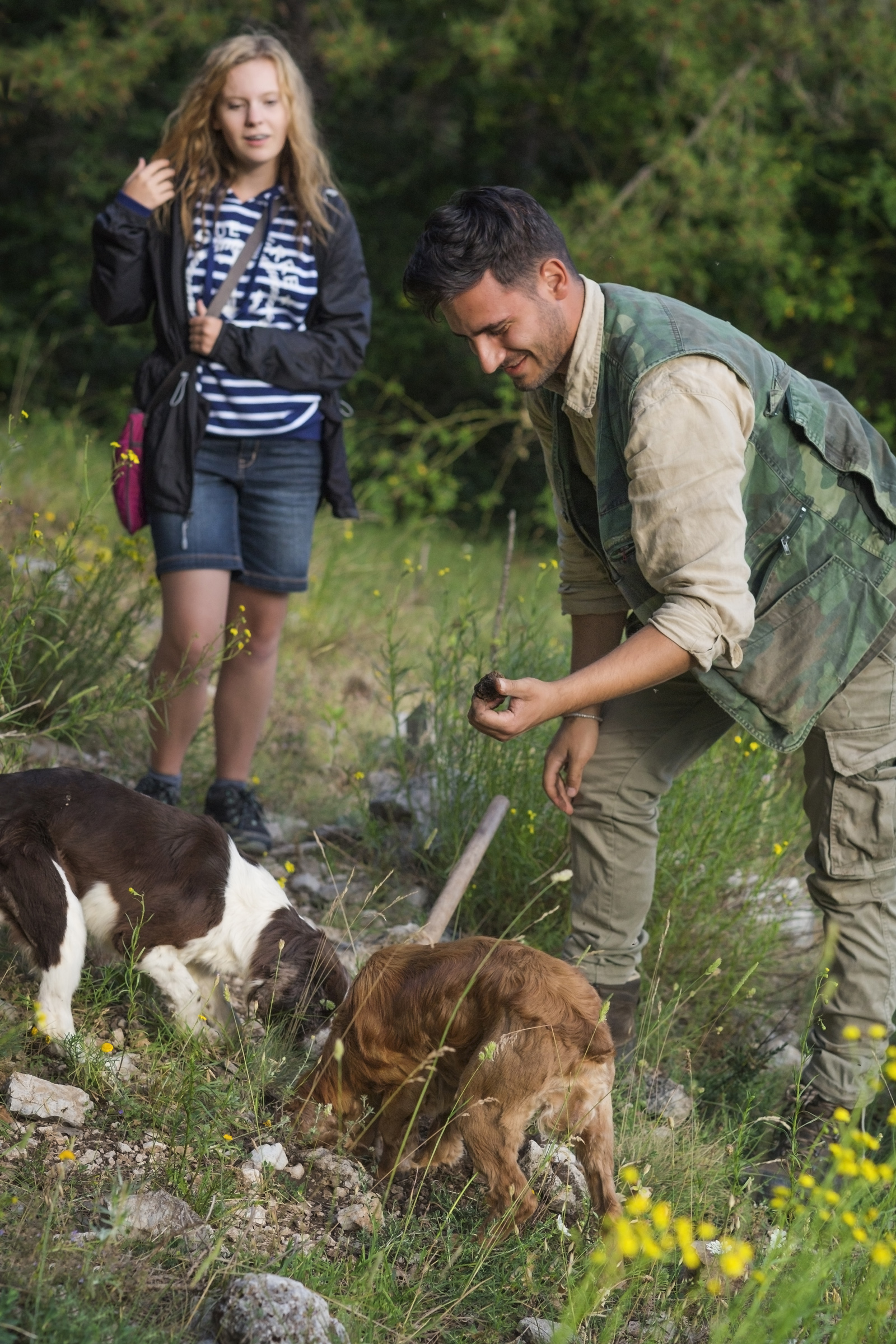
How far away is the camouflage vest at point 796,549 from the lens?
2.80 metres

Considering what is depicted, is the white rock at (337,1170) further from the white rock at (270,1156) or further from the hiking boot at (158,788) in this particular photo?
the hiking boot at (158,788)

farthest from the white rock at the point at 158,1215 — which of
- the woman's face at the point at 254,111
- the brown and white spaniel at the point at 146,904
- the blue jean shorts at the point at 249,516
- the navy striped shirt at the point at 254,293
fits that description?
→ the woman's face at the point at 254,111

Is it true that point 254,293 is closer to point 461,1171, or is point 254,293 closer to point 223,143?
point 223,143

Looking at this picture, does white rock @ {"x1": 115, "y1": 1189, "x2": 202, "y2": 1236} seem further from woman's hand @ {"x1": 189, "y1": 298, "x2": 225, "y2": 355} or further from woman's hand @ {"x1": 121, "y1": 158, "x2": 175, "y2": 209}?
woman's hand @ {"x1": 121, "y1": 158, "x2": 175, "y2": 209}

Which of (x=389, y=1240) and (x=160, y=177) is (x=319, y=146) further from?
(x=389, y=1240)

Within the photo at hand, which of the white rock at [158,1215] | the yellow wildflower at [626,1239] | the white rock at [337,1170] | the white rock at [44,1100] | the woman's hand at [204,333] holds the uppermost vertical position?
the woman's hand at [204,333]

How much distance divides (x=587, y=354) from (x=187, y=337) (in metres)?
1.65

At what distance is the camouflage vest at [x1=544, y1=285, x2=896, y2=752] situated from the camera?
9.20 feet

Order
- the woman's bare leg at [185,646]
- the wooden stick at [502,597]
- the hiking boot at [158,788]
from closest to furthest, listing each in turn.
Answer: the woman's bare leg at [185,646], the hiking boot at [158,788], the wooden stick at [502,597]

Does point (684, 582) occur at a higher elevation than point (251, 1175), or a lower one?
higher

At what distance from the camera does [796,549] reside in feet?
9.45

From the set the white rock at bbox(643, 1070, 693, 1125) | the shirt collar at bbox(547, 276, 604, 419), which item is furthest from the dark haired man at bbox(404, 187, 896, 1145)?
the white rock at bbox(643, 1070, 693, 1125)


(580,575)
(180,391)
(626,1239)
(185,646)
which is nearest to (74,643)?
(185,646)

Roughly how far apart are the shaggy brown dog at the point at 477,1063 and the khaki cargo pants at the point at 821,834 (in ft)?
1.97
